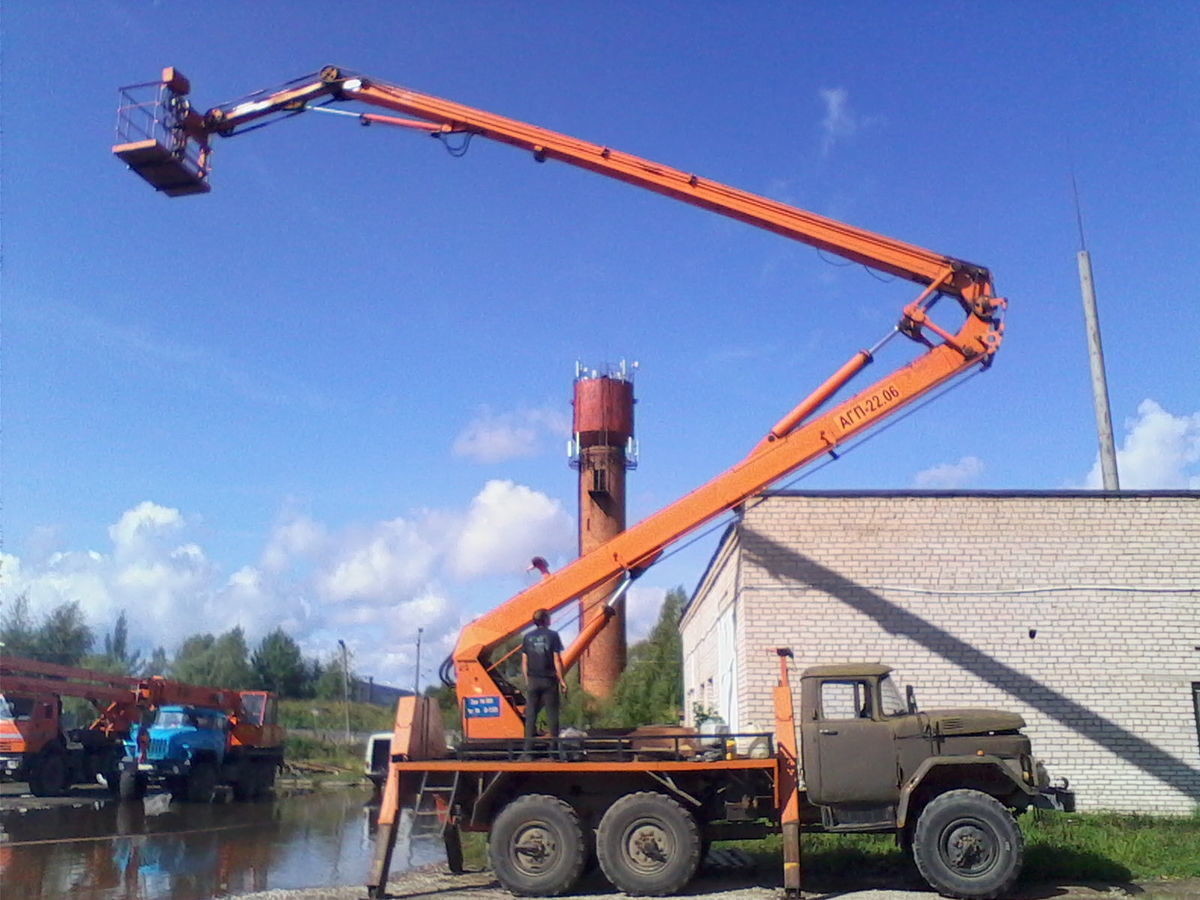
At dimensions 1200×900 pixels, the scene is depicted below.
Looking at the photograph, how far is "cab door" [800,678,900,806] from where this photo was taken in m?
10.8

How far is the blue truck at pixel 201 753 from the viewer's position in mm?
23797

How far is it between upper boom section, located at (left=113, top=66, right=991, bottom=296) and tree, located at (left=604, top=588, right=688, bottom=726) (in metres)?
16.1

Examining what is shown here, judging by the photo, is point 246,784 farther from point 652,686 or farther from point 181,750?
point 652,686

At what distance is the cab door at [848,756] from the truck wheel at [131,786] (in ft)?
59.8

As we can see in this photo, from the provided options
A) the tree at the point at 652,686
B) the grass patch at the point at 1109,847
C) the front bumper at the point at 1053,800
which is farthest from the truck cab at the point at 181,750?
the front bumper at the point at 1053,800

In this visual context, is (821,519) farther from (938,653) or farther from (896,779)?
(896,779)

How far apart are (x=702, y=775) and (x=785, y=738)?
3.16ft

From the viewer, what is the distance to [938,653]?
1570 cm

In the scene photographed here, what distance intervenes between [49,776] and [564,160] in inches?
743

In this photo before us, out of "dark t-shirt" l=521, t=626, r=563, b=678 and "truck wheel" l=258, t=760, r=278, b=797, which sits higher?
"dark t-shirt" l=521, t=626, r=563, b=678

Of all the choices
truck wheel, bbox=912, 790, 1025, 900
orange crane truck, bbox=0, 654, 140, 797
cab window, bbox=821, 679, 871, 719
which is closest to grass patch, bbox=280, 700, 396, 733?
orange crane truck, bbox=0, 654, 140, 797

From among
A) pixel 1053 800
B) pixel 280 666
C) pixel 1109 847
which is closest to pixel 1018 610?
pixel 1109 847

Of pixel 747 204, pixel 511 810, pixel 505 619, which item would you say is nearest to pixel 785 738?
pixel 511 810

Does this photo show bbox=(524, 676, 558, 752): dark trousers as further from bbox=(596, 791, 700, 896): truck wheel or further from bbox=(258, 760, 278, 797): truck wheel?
bbox=(258, 760, 278, 797): truck wheel
